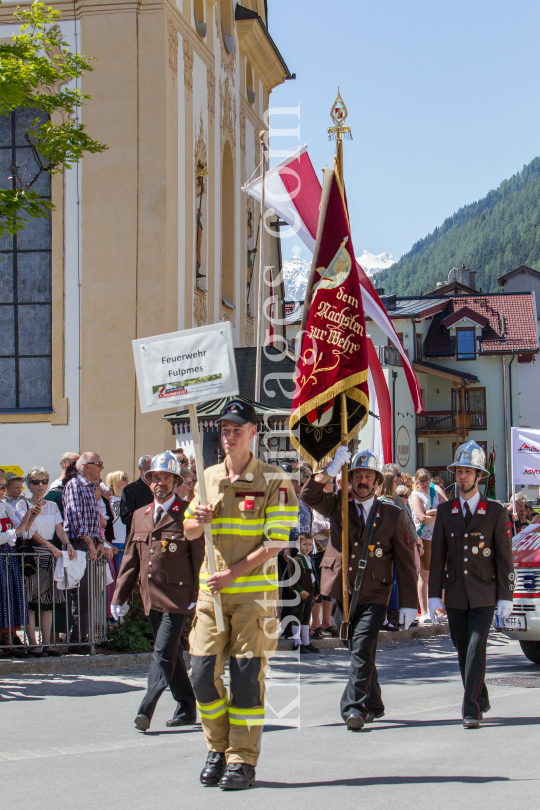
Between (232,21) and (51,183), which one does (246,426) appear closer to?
(51,183)

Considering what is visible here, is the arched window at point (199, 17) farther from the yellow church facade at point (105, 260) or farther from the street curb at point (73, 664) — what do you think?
the street curb at point (73, 664)

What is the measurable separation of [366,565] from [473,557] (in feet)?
2.70

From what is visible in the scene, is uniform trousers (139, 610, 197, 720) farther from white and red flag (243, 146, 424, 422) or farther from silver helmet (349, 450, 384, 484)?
white and red flag (243, 146, 424, 422)

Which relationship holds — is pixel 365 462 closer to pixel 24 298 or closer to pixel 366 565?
pixel 366 565

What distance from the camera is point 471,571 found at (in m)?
8.18

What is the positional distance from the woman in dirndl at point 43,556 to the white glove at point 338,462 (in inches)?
163

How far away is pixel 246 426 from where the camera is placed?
6285 millimetres

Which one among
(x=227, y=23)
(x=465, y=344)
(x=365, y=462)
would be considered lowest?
(x=365, y=462)

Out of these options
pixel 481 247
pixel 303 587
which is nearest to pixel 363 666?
pixel 303 587

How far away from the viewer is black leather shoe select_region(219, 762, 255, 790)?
234 inches

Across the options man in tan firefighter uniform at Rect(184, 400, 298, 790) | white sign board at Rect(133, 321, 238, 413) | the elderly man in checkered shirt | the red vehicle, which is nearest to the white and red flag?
the red vehicle

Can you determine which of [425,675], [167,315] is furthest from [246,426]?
[167,315]

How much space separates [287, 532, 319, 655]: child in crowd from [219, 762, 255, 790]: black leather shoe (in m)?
5.91

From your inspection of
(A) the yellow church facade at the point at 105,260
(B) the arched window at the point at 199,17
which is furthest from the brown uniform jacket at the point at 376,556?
(B) the arched window at the point at 199,17
